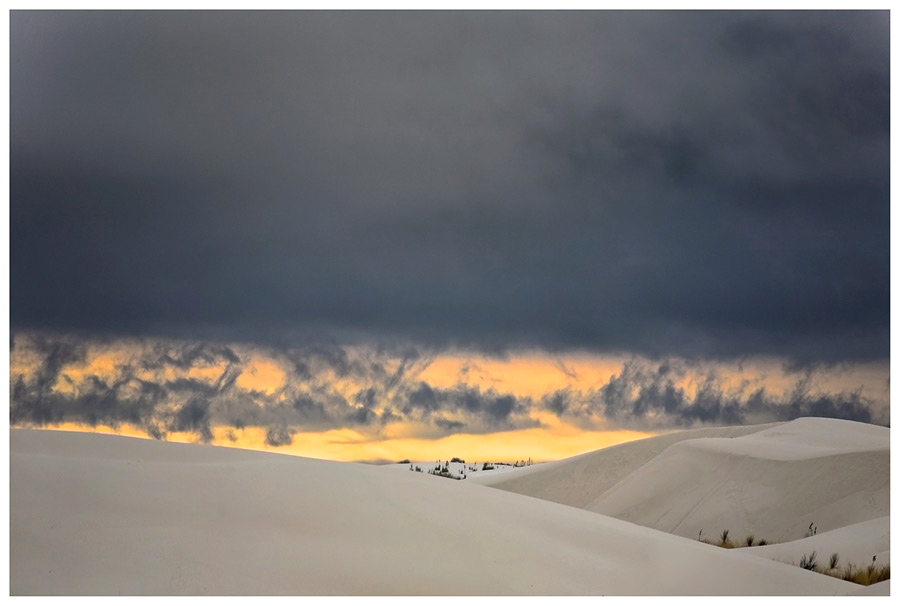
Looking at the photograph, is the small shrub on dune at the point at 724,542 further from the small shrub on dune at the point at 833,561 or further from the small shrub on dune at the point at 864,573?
the small shrub on dune at the point at 864,573

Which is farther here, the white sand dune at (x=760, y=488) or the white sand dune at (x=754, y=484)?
the white sand dune at (x=754, y=484)

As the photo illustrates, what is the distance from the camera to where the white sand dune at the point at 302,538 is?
263 inches

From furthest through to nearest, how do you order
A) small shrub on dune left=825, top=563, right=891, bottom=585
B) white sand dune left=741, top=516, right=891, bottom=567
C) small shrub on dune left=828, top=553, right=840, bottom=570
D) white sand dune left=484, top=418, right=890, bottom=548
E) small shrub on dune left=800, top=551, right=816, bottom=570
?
white sand dune left=484, top=418, right=890, bottom=548, white sand dune left=741, top=516, right=891, bottom=567, small shrub on dune left=828, top=553, right=840, bottom=570, small shrub on dune left=800, top=551, right=816, bottom=570, small shrub on dune left=825, top=563, right=891, bottom=585

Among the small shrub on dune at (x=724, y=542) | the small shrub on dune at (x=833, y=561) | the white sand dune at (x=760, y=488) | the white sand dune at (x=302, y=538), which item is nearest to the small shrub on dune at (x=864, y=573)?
the small shrub on dune at (x=833, y=561)

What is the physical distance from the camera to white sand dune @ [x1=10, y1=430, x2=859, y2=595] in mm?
6668

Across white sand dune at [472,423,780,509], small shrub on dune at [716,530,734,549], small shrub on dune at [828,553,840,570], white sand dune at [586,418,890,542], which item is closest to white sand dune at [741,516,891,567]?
small shrub on dune at [828,553,840,570]

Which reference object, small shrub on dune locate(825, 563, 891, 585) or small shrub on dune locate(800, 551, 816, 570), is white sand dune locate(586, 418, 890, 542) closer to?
small shrub on dune locate(800, 551, 816, 570)

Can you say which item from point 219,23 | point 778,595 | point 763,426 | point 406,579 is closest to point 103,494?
point 406,579

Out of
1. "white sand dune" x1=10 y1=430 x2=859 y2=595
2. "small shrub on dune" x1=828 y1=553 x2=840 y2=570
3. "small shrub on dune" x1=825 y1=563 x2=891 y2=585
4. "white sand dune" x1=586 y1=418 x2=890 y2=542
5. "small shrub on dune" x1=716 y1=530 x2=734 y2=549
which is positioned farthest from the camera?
"white sand dune" x1=586 y1=418 x2=890 y2=542

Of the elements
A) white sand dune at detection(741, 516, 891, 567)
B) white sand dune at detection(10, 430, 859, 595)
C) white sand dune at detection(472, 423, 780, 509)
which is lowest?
white sand dune at detection(472, 423, 780, 509)

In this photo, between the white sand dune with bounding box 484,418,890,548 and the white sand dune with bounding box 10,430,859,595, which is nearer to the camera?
the white sand dune with bounding box 10,430,859,595

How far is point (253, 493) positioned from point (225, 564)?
157cm

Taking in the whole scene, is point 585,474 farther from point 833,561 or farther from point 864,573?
point 864,573
